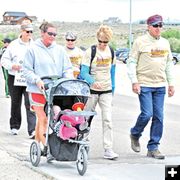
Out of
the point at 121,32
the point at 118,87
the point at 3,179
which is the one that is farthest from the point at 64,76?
the point at 121,32

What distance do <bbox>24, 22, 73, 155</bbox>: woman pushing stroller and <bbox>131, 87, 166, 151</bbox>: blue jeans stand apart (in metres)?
1.10

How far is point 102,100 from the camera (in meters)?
8.59

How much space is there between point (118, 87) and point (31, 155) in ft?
51.7

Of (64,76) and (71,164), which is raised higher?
(64,76)

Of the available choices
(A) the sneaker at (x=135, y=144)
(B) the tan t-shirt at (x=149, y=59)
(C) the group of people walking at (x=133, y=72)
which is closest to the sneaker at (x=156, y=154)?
(C) the group of people walking at (x=133, y=72)

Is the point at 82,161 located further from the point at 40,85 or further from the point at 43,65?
the point at 43,65

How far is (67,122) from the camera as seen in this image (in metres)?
7.47

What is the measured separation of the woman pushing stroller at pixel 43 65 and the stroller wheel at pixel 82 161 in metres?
0.79

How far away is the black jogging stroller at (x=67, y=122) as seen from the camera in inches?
293

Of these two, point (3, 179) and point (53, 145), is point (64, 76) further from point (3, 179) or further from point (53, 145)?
point (3, 179)

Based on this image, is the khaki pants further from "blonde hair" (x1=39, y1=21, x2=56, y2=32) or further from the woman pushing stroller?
"blonde hair" (x1=39, y1=21, x2=56, y2=32)

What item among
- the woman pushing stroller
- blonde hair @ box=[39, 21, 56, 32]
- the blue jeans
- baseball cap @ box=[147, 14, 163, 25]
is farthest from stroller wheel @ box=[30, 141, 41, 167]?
baseball cap @ box=[147, 14, 163, 25]

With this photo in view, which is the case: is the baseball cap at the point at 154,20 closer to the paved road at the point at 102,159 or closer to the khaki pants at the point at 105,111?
the khaki pants at the point at 105,111

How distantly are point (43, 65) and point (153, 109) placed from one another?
5.42 ft
